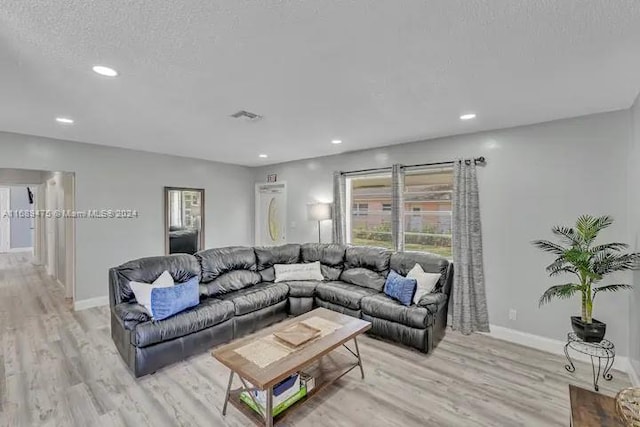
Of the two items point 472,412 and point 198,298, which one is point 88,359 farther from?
point 472,412

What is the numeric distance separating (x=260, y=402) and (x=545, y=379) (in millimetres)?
2561

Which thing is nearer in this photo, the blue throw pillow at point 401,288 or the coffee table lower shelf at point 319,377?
the coffee table lower shelf at point 319,377

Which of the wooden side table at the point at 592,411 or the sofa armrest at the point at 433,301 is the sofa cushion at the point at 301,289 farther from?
the wooden side table at the point at 592,411

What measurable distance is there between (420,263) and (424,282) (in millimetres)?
315

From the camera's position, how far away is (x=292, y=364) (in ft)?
6.84

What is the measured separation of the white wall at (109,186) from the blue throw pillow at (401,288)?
3.98 meters

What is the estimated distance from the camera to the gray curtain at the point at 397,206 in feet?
14.4

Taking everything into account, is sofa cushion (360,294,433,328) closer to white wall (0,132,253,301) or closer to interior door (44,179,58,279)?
white wall (0,132,253,301)

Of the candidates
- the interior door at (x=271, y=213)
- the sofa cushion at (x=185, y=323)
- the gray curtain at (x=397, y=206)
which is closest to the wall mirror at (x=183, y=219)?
the interior door at (x=271, y=213)

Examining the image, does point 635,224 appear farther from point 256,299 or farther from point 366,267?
point 256,299

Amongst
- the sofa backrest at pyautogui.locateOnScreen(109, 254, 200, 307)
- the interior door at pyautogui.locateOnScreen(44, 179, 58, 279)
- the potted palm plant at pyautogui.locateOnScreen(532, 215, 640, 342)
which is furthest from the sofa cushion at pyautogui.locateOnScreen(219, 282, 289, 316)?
the interior door at pyautogui.locateOnScreen(44, 179, 58, 279)

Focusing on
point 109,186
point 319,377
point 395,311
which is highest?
point 109,186

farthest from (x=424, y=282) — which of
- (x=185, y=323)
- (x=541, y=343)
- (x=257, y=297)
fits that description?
(x=185, y=323)

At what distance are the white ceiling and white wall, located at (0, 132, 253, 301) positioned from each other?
0.76 m
